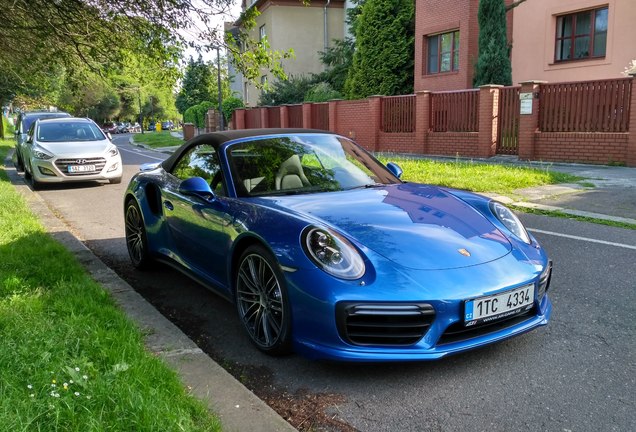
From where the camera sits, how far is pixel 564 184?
10.6 meters

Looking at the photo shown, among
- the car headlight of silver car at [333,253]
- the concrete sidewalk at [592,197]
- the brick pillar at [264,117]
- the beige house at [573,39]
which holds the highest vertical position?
the beige house at [573,39]

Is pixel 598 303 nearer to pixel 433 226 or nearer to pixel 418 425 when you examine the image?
pixel 433 226

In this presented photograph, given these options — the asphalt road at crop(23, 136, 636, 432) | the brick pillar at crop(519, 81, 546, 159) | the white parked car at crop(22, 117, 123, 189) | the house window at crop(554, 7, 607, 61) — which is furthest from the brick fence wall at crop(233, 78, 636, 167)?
the asphalt road at crop(23, 136, 636, 432)

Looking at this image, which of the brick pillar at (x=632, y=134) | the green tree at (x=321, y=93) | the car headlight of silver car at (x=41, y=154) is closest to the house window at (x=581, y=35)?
the brick pillar at (x=632, y=134)

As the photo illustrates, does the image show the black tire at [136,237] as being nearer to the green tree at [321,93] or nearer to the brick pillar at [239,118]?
the green tree at [321,93]

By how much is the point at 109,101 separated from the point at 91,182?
234 feet

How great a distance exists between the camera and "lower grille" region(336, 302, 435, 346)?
2.93 m

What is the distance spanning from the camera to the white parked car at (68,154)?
12086 mm

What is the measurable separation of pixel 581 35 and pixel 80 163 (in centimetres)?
1625

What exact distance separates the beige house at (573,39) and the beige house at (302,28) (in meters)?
16.8

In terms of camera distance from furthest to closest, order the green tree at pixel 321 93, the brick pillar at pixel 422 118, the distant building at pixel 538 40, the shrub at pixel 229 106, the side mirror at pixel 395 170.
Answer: the shrub at pixel 229 106 → the green tree at pixel 321 93 → the brick pillar at pixel 422 118 → the distant building at pixel 538 40 → the side mirror at pixel 395 170

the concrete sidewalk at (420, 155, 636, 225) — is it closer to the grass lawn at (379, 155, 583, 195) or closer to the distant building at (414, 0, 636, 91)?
the grass lawn at (379, 155, 583, 195)

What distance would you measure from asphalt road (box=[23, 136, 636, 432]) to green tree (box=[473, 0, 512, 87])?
15.4 metres

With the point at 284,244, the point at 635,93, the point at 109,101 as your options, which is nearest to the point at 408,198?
the point at 284,244
